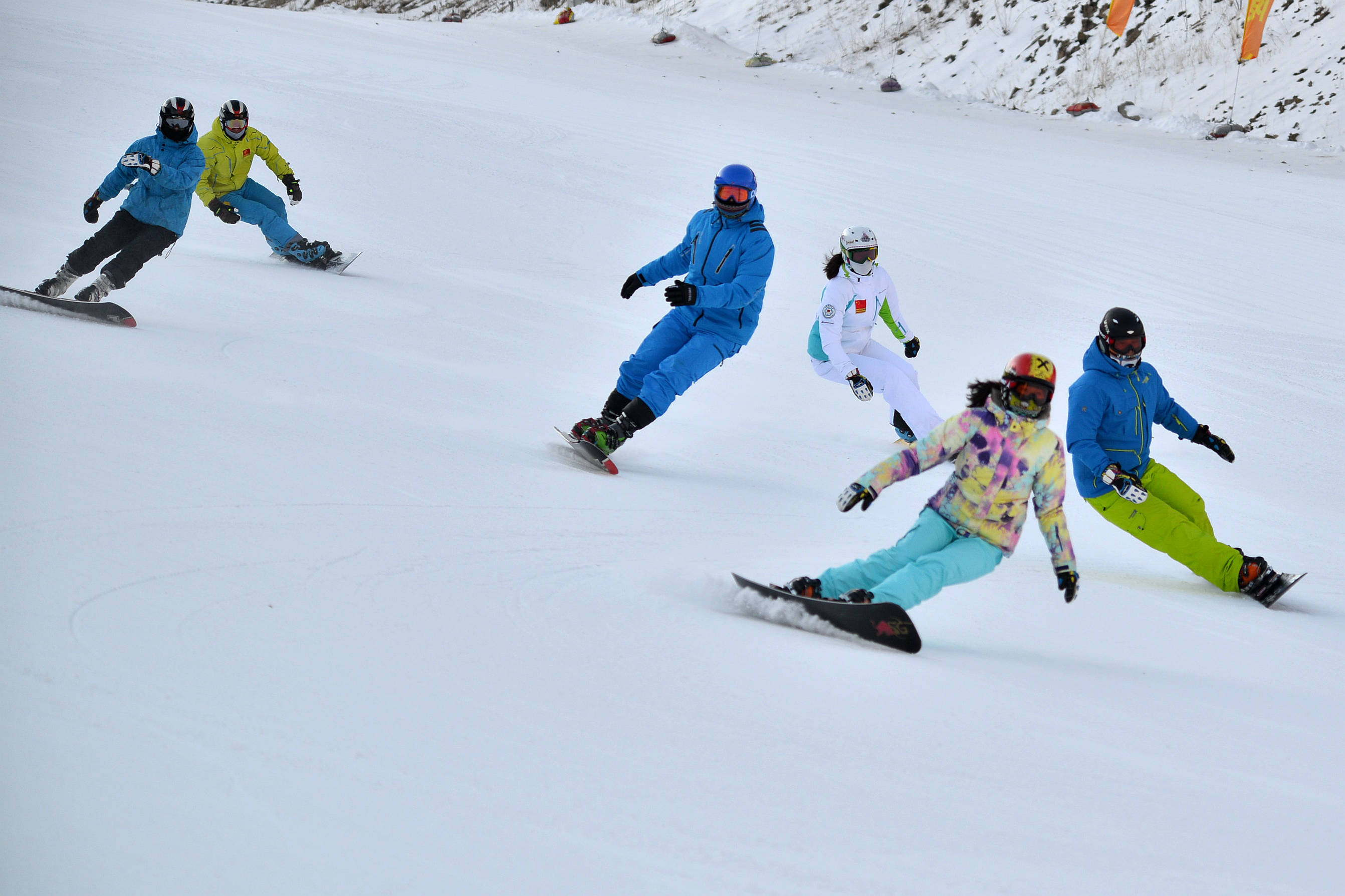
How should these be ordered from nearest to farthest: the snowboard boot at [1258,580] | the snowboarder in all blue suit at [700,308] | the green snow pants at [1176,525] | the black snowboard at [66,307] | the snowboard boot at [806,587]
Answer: the snowboard boot at [806,587] < the snowboard boot at [1258,580] < the green snow pants at [1176,525] < the snowboarder in all blue suit at [700,308] < the black snowboard at [66,307]

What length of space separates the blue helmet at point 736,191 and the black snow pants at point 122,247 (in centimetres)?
400

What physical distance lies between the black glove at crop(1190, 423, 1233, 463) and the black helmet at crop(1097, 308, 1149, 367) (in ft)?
1.86

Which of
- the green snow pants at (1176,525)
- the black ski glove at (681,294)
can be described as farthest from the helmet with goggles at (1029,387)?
the black ski glove at (681,294)

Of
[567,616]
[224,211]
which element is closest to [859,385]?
[567,616]

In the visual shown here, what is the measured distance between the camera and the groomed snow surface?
253cm

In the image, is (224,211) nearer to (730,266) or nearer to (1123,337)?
(730,266)

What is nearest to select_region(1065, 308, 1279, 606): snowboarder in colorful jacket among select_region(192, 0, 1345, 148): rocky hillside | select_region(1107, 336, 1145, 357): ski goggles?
select_region(1107, 336, 1145, 357): ski goggles

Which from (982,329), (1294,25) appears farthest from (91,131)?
(1294,25)

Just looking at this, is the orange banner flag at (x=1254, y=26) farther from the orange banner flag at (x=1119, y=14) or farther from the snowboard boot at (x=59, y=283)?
the snowboard boot at (x=59, y=283)

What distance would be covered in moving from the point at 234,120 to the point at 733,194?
4.91 m

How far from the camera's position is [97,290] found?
7309 mm

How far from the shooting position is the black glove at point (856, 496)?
384 cm

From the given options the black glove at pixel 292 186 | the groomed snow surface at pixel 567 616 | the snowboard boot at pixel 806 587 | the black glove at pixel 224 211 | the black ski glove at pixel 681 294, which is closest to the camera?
the groomed snow surface at pixel 567 616

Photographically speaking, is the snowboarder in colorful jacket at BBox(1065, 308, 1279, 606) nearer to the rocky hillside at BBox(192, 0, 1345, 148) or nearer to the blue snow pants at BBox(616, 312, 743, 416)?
the blue snow pants at BBox(616, 312, 743, 416)
